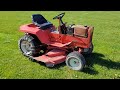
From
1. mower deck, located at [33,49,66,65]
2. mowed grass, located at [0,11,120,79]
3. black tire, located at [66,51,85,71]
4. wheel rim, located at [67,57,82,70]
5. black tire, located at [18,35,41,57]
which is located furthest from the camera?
black tire, located at [18,35,41,57]

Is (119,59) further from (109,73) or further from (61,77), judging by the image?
(61,77)

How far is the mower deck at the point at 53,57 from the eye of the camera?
26.8ft

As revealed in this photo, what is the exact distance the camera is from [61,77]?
7586 millimetres

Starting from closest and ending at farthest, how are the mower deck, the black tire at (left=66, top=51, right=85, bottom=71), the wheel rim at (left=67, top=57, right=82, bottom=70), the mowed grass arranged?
the mowed grass < the black tire at (left=66, top=51, right=85, bottom=71) < the wheel rim at (left=67, top=57, right=82, bottom=70) < the mower deck

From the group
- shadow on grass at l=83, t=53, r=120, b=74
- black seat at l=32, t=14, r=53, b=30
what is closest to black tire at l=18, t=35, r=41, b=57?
black seat at l=32, t=14, r=53, b=30

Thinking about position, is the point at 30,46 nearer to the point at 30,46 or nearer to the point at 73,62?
the point at 30,46

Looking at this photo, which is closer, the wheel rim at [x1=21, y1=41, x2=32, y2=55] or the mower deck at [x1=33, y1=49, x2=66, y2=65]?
the mower deck at [x1=33, y1=49, x2=66, y2=65]

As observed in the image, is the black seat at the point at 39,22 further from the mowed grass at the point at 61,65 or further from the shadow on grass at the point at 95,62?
the shadow on grass at the point at 95,62

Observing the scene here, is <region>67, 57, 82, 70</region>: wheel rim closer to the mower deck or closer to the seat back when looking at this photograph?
the mower deck

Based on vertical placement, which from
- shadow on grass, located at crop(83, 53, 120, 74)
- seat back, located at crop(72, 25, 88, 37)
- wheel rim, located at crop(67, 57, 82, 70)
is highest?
seat back, located at crop(72, 25, 88, 37)

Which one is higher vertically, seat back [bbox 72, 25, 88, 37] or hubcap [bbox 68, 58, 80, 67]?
seat back [bbox 72, 25, 88, 37]

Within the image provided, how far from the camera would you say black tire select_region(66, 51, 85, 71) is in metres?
7.80

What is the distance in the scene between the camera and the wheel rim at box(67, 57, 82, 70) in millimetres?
7915
